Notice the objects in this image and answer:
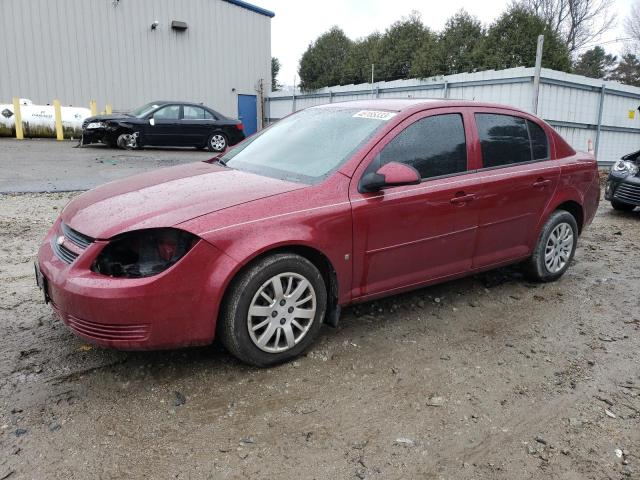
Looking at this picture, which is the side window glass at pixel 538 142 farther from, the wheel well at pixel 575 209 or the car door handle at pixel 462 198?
the car door handle at pixel 462 198

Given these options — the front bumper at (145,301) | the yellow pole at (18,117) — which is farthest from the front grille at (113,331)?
the yellow pole at (18,117)

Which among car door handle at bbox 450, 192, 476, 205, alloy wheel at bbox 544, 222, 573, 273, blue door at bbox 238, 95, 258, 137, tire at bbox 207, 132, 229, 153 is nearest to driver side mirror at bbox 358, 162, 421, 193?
car door handle at bbox 450, 192, 476, 205

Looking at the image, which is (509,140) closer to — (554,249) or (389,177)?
(554,249)

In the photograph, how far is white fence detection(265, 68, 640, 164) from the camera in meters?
12.8

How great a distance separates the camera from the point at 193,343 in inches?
118

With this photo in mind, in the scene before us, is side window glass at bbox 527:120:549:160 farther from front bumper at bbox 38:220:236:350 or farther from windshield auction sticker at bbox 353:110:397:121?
front bumper at bbox 38:220:236:350

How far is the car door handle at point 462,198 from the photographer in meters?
3.93

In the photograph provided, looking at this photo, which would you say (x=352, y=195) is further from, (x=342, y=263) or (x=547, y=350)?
(x=547, y=350)

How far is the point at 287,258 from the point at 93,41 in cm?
2173

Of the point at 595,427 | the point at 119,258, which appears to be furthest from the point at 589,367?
the point at 119,258

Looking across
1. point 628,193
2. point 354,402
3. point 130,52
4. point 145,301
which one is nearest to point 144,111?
point 130,52

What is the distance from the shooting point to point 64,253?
122 inches

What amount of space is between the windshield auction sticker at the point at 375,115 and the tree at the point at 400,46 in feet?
71.2

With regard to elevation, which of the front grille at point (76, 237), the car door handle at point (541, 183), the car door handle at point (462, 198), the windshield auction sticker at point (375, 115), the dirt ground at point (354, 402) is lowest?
the dirt ground at point (354, 402)
